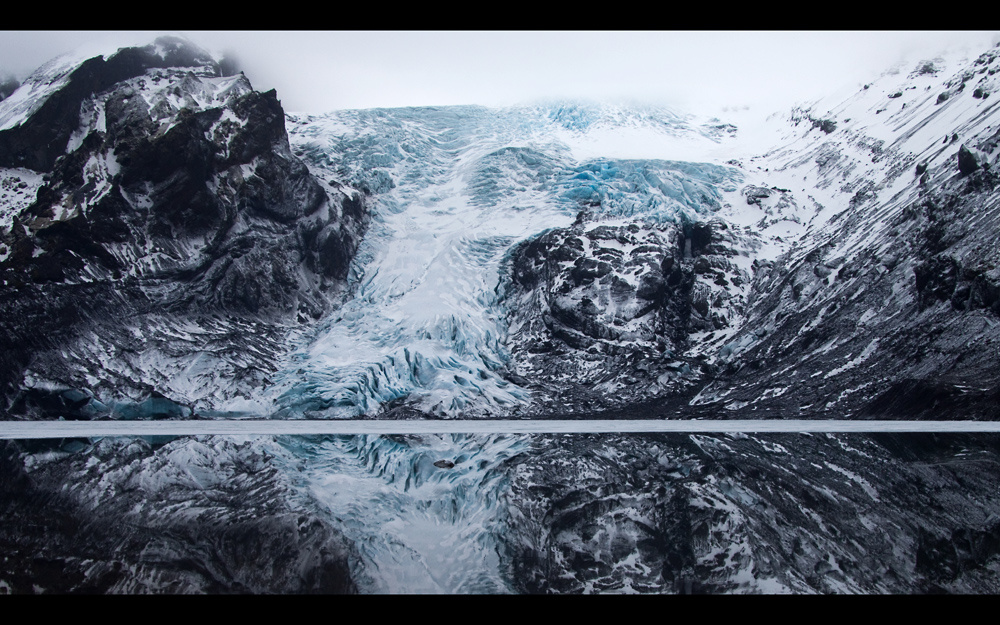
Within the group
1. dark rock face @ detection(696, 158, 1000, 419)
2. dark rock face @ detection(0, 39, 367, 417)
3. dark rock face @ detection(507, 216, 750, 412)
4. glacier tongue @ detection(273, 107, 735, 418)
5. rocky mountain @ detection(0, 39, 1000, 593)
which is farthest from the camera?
dark rock face @ detection(507, 216, 750, 412)

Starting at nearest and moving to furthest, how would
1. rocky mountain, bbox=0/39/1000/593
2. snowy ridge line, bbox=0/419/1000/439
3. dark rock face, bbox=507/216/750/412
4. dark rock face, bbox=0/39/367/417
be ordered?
rocky mountain, bbox=0/39/1000/593
snowy ridge line, bbox=0/419/1000/439
dark rock face, bbox=0/39/367/417
dark rock face, bbox=507/216/750/412

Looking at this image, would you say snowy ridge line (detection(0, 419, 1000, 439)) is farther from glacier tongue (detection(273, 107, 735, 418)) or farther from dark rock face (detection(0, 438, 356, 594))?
dark rock face (detection(0, 438, 356, 594))

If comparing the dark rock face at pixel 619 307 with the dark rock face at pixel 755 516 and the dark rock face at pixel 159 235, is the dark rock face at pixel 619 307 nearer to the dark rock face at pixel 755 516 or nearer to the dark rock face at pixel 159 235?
the dark rock face at pixel 755 516

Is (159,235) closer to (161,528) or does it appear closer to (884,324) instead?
(161,528)

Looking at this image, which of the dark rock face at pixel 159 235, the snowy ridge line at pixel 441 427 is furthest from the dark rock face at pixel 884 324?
the dark rock face at pixel 159 235

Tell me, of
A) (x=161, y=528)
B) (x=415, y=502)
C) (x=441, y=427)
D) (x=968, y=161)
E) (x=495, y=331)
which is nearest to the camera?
(x=161, y=528)

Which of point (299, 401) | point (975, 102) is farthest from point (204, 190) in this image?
point (975, 102)

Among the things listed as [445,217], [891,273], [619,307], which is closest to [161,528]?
[619,307]

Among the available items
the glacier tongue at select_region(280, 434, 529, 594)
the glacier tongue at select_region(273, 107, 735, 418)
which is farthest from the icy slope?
the glacier tongue at select_region(280, 434, 529, 594)
